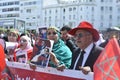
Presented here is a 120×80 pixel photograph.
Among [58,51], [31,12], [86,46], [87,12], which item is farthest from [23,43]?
[31,12]

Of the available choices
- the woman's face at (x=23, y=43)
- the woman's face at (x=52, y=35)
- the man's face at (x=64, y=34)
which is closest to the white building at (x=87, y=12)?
the man's face at (x=64, y=34)

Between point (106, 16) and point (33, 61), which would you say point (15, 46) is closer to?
point (33, 61)

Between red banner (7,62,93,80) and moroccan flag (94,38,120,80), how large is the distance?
24.7 inches

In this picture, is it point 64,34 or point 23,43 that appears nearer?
point 23,43

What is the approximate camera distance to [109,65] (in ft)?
11.3

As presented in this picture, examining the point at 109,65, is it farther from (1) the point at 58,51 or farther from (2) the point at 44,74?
(1) the point at 58,51

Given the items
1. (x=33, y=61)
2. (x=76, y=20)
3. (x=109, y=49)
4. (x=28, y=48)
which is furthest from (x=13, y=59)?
(x=76, y=20)

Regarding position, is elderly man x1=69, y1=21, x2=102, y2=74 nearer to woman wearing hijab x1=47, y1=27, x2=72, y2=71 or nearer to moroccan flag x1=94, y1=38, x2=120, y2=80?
woman wearing hijab x1=47, y1=27, x2=72, y2=71

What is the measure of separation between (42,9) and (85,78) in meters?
105

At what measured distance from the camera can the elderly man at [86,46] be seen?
444 centimetres

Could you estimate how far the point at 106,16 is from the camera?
339 ft

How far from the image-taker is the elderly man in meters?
4.44

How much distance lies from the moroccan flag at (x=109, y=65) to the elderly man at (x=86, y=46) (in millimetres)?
898

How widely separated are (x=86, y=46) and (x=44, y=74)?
25.7 inches
